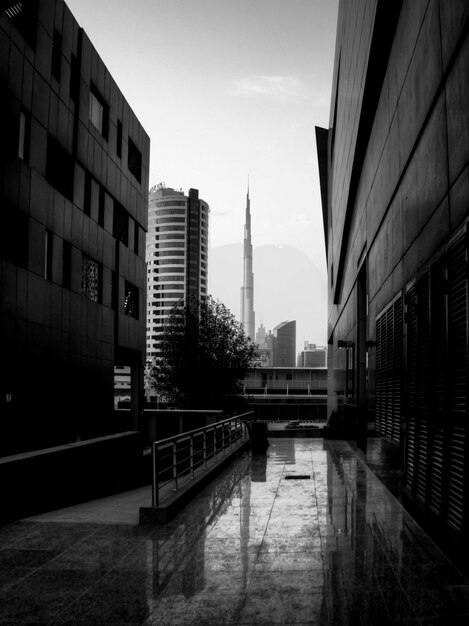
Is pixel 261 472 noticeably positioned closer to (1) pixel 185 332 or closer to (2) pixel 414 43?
(2) pixel 414 43

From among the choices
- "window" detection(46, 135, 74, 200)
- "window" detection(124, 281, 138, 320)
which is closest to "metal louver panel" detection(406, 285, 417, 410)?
"window" detection(46, 135, 74, 200)

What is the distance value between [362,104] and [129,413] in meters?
23.9

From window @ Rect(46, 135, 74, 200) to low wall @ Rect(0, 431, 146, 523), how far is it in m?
10.4

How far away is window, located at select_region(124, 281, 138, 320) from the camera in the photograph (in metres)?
34.0

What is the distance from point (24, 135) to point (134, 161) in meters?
13.7

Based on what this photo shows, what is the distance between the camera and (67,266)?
25609 mm

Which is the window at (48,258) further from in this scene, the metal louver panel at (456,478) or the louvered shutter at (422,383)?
the metal louver panel at (456,478)

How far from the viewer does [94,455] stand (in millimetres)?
17094

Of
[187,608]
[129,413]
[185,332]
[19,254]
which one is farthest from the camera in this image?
[185,332]

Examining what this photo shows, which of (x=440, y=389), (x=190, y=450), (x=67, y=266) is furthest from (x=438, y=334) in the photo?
(x=67, y=266)

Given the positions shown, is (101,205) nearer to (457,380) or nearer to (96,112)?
(96,112)

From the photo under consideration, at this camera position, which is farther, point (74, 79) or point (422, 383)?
point (74, 79)

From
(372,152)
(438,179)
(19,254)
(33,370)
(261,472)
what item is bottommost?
(261,472)

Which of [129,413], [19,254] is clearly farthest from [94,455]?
[129,413]
